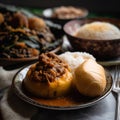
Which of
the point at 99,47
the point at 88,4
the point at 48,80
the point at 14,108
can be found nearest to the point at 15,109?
the point at 14,108

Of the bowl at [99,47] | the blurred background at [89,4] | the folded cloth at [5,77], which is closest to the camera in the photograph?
the folded cloth at [5,77]

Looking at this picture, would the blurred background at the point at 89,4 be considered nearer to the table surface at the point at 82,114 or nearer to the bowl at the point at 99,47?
the bowl at the point at 99,47

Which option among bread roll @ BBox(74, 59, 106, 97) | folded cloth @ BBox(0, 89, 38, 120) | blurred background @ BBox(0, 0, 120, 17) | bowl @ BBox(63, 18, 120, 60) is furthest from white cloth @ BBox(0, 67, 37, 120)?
blurred background @ BBox(0, 0, 120, 17)

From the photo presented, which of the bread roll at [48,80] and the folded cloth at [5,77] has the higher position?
the bread roll at [48,80]

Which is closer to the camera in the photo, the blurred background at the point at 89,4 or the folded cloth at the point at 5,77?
the folded cloth at the point at 5,77

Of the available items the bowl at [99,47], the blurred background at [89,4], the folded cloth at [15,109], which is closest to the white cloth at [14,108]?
the folded cloth at [15,109]

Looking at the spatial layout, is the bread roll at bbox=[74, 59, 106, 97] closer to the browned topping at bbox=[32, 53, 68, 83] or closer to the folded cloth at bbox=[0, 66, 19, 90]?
the browned topping at bbox=[32, 53, 68, 83]

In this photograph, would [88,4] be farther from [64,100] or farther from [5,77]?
[64,100]
